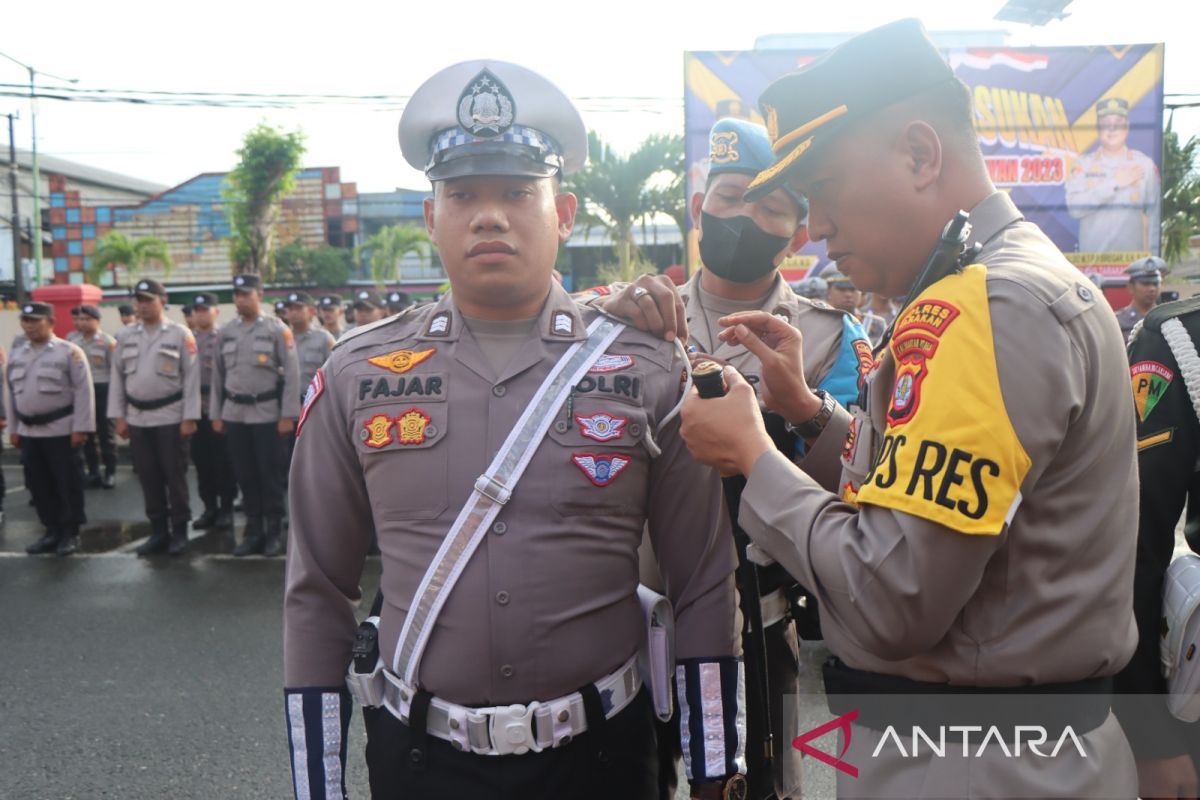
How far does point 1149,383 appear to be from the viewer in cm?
176

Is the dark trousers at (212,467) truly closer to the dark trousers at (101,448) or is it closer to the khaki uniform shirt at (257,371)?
the khaki uniform shirt at (257,371)

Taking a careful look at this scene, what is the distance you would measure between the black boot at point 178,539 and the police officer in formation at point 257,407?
42 cm

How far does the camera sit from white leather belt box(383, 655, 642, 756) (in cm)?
158

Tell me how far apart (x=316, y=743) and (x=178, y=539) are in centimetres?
580

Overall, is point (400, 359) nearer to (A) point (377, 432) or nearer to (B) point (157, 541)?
(A) point (377, 432)

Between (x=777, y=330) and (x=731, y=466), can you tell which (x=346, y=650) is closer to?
(x=731, y=466)

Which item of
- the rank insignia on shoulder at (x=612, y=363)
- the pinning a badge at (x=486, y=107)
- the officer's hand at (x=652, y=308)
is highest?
the pinning a badge at (x=486, y=107)

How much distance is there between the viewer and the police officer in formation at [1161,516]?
1.62 metres

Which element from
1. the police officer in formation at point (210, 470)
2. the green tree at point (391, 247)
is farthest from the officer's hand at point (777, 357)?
the green tree at point (391, 247)

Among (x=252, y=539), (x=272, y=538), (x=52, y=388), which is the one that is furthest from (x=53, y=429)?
(x=272, y=538)

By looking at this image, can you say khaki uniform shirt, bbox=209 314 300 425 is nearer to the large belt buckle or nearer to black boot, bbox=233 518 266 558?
black boot, bbox=233 518 266 558

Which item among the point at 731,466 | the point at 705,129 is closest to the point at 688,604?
the point at 731,466

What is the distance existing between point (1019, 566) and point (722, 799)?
2.54 feet

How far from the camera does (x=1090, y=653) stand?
48.4 inches
